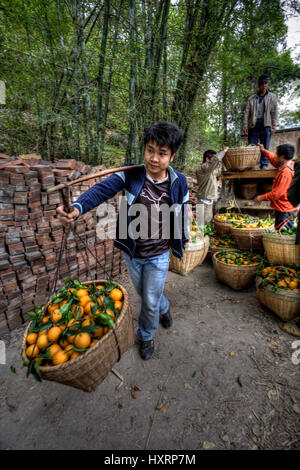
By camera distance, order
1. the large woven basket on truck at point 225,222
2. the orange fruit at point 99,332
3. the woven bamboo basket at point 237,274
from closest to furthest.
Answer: the orange fruit at point 99,332 < the woven bamboo basket at point 237,274 < the large woven basket on truck at point 225,222

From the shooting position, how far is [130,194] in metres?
1.58

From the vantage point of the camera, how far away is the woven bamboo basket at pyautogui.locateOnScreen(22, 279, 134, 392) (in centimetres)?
103

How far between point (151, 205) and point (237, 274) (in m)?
2.01

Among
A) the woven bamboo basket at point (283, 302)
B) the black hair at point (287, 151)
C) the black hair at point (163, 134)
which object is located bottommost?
the woven bamboo basket at point (283, 302)

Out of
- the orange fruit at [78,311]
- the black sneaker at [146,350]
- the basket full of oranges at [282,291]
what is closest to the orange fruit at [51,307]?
the orange fruit at [78,311]

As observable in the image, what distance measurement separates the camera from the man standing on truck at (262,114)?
13.9 feet

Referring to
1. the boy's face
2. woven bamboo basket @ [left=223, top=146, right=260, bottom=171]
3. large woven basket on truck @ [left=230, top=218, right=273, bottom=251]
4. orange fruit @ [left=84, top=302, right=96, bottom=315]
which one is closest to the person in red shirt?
large woven basket on truck @ [left=230, top=218, right=273, bottom=251]

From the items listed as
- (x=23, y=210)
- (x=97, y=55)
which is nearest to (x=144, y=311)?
(x=23, y=210)

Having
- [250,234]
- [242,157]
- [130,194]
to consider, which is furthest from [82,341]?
[242,157]

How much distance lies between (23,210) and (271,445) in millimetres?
2876

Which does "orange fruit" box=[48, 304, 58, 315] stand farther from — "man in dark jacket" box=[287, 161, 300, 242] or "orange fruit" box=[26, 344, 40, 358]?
"man in dark jacket" box=[287, 161, 300, 242]

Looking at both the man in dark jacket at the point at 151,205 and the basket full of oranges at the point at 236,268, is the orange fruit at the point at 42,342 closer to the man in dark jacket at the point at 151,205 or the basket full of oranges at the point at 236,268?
the man in dark jacket at the point at 151,205

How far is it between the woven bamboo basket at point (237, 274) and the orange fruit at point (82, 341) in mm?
2370

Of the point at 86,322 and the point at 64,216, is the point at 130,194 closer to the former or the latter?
the point at 64,216
